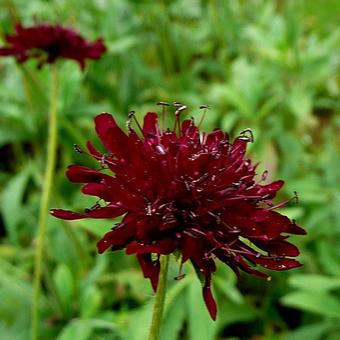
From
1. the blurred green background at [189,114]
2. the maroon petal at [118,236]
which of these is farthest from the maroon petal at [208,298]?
the blurred green background at [189,114]

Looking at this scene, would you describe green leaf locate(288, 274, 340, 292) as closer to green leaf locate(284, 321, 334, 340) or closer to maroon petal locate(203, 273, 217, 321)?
green leaf locate(284, 321, 334, 340)

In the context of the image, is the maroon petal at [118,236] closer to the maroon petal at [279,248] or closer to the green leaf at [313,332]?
the maroon petal at [279,248]

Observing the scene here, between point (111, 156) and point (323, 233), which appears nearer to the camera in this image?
point (111, 156)

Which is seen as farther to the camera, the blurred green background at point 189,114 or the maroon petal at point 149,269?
the blurred green background at point 189,114

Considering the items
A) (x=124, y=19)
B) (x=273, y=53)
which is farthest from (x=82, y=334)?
(x=124, y=19)

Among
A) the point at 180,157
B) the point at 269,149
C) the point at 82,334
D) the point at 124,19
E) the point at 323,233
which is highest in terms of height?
the point at 124,19

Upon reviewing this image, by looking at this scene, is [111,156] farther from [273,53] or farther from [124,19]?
[124,19]

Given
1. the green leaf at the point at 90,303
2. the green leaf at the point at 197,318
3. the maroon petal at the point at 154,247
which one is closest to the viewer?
the maroon petal at the point at 154,247

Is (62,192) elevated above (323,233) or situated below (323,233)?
above
